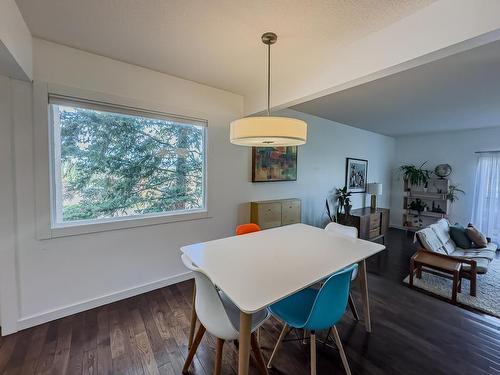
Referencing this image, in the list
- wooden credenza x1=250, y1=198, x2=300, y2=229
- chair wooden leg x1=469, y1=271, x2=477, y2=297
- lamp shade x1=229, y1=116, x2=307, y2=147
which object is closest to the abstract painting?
wooden credenza x1=250, y1=198, x2=300, y2=229

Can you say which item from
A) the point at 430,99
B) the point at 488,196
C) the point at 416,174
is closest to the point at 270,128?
the point at 430,99

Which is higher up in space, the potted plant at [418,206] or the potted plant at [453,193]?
the potted plant at [453,193]

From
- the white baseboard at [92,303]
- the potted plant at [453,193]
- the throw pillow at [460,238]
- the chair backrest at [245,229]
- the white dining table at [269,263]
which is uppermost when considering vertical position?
the potted plant at [453,193]

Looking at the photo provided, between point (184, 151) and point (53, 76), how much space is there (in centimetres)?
134

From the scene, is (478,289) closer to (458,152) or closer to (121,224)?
(458,152)

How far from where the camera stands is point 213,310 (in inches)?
49.6

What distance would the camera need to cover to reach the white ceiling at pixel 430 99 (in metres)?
2.04

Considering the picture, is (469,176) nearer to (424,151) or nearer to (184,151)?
(424,151)

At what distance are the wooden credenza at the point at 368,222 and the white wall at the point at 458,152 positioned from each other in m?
1.71

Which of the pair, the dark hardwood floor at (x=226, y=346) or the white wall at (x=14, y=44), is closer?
the white wall at (x=14, y=44)

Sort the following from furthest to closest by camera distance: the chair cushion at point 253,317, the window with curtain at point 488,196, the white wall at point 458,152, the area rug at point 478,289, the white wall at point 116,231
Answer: the white wall at point 458,152 → the window with curtain at point 488,196 → the area rug at point 478,289 → the white wall at point 116,231 → the chair cushion at point 253,317

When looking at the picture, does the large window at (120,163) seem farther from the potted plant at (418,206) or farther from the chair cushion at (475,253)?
the potted plant at (418,206)

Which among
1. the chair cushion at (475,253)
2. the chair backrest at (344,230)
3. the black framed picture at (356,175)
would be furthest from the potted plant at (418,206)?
the chair backrest at (344,230)

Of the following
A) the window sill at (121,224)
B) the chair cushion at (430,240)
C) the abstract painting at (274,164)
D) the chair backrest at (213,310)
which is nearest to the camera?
the chair backrest at (213,310)
